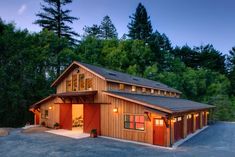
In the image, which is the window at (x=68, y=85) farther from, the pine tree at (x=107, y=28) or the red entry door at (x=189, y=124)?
the pine tree at (x=107, y=28)

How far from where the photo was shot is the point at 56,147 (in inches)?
515

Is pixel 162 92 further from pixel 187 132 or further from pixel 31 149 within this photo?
pixel 31 149

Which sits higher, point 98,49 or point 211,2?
point 211,2

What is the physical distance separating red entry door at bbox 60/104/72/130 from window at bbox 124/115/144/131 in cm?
669

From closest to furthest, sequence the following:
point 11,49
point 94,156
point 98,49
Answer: point 94,156, point 11,49, point 98,49

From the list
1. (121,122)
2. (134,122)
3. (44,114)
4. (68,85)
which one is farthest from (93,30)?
(134,122)

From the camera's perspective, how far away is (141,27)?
48375mm

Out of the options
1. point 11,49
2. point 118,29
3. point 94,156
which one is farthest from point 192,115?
point 118,29

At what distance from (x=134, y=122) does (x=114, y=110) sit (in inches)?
71.7

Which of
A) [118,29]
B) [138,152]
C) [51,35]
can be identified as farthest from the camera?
[118,29]

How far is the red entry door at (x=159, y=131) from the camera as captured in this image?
13539mm

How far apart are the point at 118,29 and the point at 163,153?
49825 millimetres

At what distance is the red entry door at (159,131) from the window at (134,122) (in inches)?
38.3

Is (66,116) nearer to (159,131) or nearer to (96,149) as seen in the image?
Answer: (96,149)
